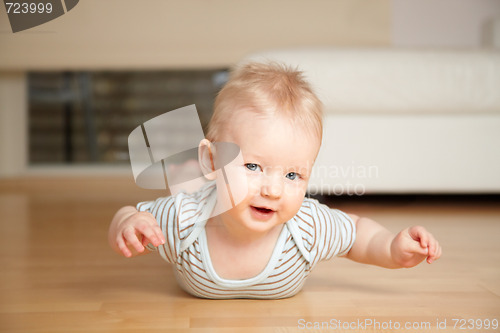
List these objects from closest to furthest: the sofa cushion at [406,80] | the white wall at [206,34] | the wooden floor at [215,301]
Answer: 1. the wooden floor at [215,301]
2. the sofa cushion at [406,80]
3. the white wall at [206,34]

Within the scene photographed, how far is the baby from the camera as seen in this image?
0.67 meters

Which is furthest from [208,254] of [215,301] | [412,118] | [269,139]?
[412,118]

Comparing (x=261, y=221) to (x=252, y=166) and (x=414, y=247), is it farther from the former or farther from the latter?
(x=414, y=247)

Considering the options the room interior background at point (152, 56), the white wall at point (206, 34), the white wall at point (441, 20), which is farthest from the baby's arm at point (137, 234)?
the white wall at point (441, 20)

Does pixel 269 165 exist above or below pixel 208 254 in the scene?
above

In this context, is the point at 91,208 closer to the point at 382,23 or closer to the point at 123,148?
the point at 123,148

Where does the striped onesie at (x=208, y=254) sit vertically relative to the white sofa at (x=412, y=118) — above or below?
above

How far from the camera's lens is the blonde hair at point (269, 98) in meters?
0.68

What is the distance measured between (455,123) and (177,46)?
4.74 feet

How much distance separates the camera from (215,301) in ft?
2.44

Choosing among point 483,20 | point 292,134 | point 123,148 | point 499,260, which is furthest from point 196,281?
point 483,20

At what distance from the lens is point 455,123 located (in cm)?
155

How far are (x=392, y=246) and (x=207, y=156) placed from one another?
0.93 ft

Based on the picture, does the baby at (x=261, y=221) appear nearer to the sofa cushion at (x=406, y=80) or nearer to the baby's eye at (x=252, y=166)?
the baby's eye at (x=252, y=166)
